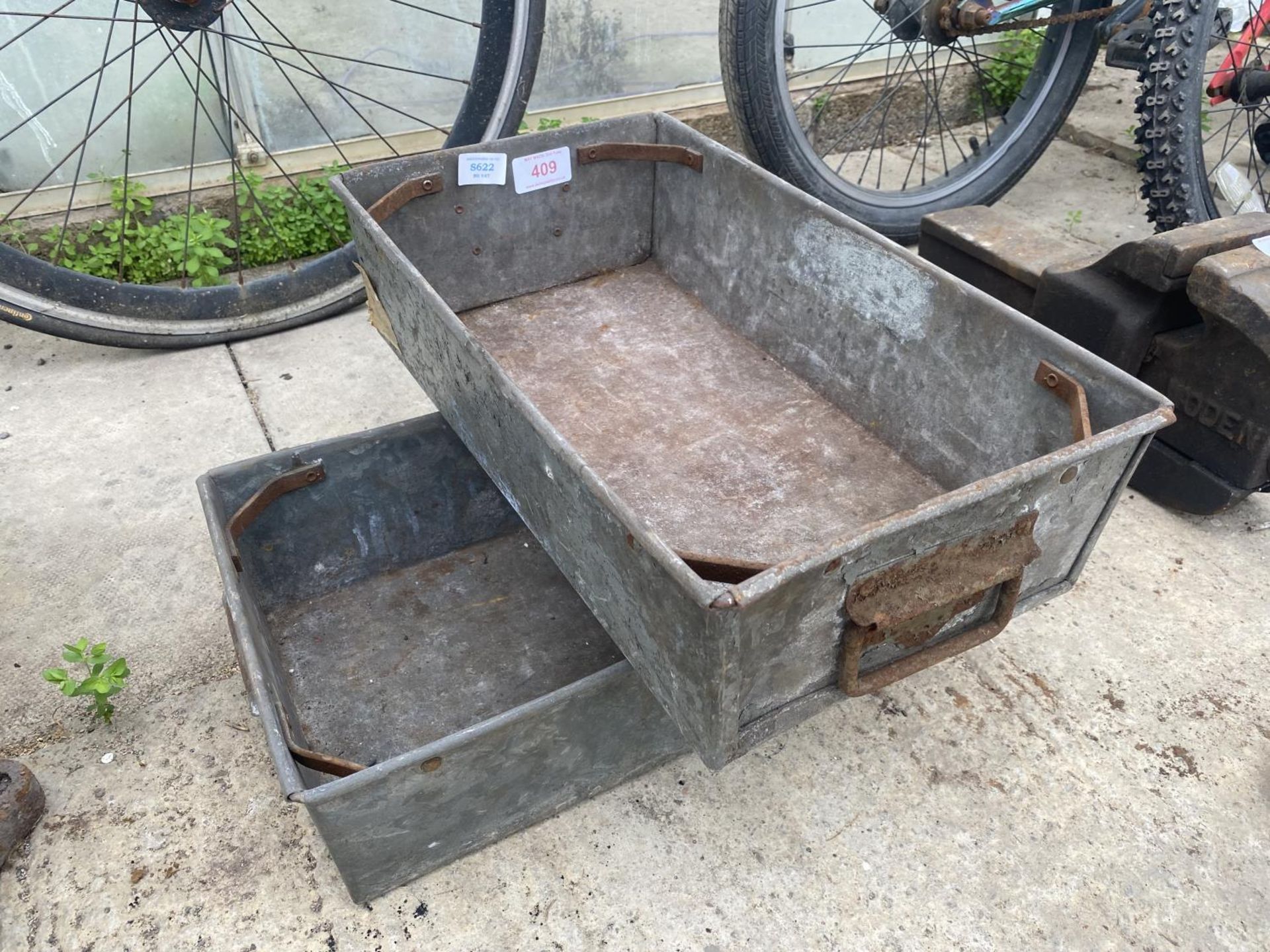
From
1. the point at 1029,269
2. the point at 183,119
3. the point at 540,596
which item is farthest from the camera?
the point at 183,119

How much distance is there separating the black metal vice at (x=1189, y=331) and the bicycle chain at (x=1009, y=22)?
35.8 inches

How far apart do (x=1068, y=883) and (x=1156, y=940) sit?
14cm

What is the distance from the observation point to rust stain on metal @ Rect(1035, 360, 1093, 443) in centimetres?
148

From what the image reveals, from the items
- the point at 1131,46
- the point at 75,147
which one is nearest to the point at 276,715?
the point at 75,147

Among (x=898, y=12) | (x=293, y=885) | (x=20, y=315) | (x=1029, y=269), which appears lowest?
(x=293, y=885)

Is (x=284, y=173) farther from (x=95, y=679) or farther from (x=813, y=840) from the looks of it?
(x=813, y=840)

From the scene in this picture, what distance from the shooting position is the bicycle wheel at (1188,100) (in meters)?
2.71

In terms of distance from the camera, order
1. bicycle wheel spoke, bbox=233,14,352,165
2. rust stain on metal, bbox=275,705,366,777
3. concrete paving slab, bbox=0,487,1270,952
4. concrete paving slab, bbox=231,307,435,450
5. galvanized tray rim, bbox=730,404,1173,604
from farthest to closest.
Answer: bicycle wheel spoke, bbox=233,14,352,165 < concrete paving slab, bbox=231,307,435,450 < concrete paving slab, bbox=0,487,1270,952 < rust stain on metal, bbox=275,705,366,777 < galvanized tray rim, bbox=730,404,1173,604

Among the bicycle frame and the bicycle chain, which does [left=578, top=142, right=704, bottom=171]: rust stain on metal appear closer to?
the bicycle chain

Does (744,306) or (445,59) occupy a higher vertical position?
(445,59)

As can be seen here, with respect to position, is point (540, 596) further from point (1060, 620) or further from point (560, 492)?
point (1060, 620)

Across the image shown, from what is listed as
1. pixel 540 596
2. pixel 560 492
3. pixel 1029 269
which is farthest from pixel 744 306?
pixel 560 492

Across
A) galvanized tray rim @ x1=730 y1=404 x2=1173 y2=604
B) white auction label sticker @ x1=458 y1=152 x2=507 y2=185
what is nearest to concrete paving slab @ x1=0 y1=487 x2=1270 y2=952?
galvanized tray rim @ x1=730 y1=404 x2=1173 y2=604

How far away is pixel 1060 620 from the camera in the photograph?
2.09 metres
